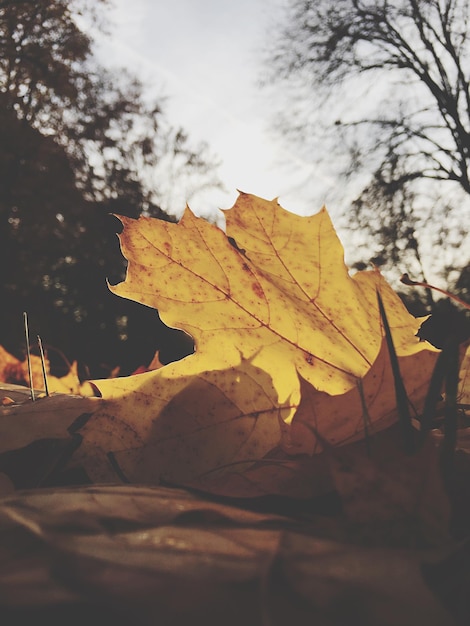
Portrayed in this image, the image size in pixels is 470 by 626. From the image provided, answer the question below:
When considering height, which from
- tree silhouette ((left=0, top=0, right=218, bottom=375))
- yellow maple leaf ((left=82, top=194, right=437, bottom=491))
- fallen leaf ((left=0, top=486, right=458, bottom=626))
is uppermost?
tree silhouette ((left=0, top=0, right=218, bottom=375))

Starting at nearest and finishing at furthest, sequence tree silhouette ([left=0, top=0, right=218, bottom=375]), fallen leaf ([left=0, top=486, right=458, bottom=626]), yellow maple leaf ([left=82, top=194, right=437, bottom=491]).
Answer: fallen leaf ([left=0, top=486, right=458, bottom=626]) < yellow maple leaf ([left=82, top=194, right=437, bottom=491]) < tree silhouette ([left=0, top=0, right=218, bottom=375])

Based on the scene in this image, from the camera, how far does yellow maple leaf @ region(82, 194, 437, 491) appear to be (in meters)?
0.48

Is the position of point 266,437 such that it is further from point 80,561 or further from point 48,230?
point 48,230

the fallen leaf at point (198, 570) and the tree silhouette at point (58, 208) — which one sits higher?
the tree silhouette at point (58, 208)

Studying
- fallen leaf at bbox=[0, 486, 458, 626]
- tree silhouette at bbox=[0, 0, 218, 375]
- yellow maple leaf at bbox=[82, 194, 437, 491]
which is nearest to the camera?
fallen leaf at bbox=[0, 486, 458, 626]

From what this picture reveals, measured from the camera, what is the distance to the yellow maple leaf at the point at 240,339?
477 millimetres

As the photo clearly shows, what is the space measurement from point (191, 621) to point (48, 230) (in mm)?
12045

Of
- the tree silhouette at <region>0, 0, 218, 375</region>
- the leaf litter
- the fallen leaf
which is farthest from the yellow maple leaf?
the tree silhouette at <region>0, 0, 218, 375</region>

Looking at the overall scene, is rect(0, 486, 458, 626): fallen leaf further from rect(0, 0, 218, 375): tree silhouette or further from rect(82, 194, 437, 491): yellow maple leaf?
rect(0, 0, 218, 375): tree silhouette

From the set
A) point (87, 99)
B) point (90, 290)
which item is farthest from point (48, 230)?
point (87, 99)

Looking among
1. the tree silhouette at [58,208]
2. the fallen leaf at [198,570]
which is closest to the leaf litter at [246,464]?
the fallen leaf at [198,570]

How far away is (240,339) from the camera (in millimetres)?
547

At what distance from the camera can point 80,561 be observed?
24cm

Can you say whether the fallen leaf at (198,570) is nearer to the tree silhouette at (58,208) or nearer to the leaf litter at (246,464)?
the leaf litter at (246,464)
